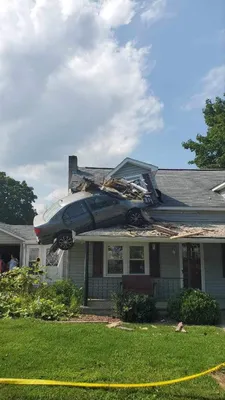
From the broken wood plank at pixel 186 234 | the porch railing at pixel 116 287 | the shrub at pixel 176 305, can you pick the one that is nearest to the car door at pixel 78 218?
the porch railing at pixel 116 287

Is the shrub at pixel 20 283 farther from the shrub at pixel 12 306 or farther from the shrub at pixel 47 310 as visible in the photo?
the shrub at pixel 47 310

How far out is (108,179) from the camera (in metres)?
17.4

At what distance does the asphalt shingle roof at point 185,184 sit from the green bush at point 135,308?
6102mm

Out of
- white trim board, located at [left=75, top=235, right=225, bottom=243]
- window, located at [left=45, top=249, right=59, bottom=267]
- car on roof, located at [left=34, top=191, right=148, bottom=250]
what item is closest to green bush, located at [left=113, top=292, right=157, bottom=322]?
white trim board, located at [left=75, top=235, right=225, bottom=243]

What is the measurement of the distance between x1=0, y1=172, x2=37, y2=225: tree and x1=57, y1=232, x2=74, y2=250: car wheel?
172ft

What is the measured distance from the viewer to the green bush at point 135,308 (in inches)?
416

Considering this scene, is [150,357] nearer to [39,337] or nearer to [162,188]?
[39,337]

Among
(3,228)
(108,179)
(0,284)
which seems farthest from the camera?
(3,228)

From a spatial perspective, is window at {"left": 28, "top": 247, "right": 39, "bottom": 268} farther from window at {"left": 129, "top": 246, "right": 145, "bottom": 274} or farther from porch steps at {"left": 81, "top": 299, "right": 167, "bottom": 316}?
porch steps at {"left": 81, "top": 299, "right": 167, "bottom": 316}

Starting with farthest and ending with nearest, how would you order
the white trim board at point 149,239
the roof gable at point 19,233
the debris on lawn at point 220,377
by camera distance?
the roof gable at point 19,233 → the white trim board at point 149,239 → the debris on lawn at point 220,377

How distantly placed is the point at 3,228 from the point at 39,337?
17.3 m

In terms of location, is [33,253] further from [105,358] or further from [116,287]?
[105,358]

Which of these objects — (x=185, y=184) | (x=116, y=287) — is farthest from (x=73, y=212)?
(x=185, y=184)

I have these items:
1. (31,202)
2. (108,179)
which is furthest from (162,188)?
(31,202)
